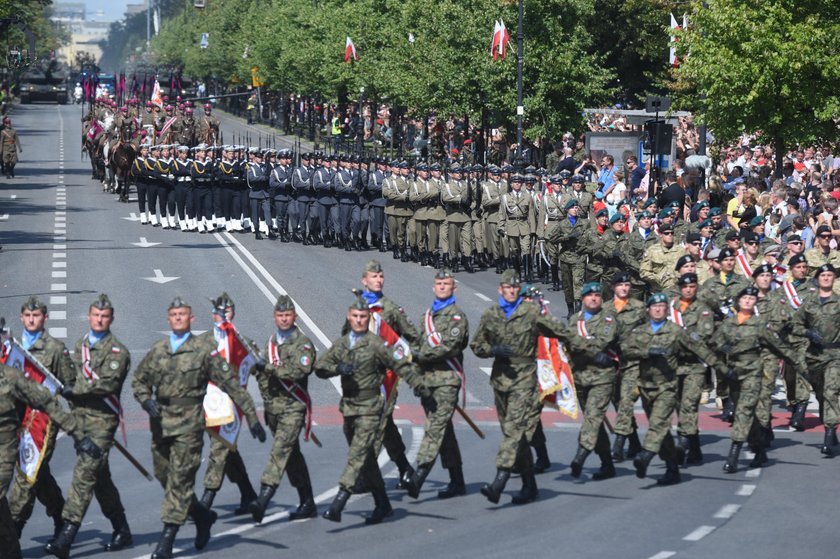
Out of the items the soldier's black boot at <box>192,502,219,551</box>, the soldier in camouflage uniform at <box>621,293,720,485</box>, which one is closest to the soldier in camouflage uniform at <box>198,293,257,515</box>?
the soldier's black boot at <box>192,502,219,551</box>

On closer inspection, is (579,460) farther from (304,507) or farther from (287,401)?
(287,401)

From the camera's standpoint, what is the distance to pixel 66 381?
14.4m

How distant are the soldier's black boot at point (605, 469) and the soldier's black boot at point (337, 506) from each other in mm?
2999

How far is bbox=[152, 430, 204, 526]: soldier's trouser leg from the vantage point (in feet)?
45.9

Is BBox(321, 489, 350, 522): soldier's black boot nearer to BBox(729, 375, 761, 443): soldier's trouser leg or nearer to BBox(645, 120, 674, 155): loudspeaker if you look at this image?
BBox(729, 375, 761, 443): soldier's trouser leg

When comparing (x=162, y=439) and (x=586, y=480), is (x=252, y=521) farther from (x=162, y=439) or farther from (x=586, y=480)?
(x=586, y=480)

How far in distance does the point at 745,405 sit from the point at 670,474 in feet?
4.23

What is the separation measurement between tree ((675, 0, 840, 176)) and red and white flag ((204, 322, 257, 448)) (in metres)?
21.5

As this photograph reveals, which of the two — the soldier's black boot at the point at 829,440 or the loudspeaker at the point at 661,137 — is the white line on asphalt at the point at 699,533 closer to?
the soldier's black boot at the point at 829,440

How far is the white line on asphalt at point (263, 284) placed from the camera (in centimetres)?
2531

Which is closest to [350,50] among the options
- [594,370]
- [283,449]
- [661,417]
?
[594,370]

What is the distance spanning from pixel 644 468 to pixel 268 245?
855 inches

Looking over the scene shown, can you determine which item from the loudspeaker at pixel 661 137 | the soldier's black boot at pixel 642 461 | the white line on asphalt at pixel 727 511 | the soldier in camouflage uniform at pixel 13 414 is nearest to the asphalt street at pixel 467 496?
the white line on asphalt at pixel 727 511

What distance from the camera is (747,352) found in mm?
17656
